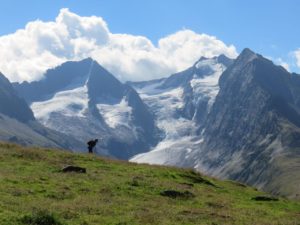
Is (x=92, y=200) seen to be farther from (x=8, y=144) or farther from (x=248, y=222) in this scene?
(x=8, y=144)

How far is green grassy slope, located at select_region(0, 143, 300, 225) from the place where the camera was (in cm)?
3412

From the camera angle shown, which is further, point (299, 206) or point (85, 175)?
point (299, 206)

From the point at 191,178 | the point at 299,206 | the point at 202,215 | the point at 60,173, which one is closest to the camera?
the point at 202,215

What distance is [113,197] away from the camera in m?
41.6

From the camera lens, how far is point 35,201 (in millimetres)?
36344

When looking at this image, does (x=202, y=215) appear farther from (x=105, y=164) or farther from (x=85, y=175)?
(x=105, y=164)

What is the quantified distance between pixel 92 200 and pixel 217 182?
89.4ft

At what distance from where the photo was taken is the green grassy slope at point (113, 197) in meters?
34.1

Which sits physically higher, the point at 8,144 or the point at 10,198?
the point at 8,144

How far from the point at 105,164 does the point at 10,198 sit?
81.1ft

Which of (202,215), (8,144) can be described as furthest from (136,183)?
(8,144)

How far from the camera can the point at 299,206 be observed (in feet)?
176

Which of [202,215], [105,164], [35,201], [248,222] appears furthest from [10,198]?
[105,164]

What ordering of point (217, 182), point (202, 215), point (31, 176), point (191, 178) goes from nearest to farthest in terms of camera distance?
1. point (202, 215)
2. point (31, 176)
3. point (191, 178)
4. point (217, 182)
